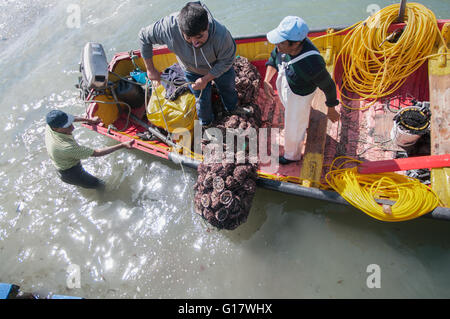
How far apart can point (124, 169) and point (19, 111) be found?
3021 mm

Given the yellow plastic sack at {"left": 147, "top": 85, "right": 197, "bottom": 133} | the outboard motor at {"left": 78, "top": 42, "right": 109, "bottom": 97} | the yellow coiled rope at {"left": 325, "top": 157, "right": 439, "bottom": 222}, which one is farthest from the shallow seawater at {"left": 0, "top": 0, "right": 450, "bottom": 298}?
the outboard motor at {"left": 78, "top": 42, "right": 109, "bottom": 97}

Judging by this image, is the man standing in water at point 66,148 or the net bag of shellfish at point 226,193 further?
the man standing in water at point 66,148

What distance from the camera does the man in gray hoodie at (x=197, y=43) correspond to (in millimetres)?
2428

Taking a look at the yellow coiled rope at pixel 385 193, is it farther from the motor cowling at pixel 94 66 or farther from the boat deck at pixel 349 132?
the motor cowling at pixel 94 66

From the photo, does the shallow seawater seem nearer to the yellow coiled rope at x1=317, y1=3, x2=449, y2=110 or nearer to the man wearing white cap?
the man wearing white cap

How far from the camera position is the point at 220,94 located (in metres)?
3.58

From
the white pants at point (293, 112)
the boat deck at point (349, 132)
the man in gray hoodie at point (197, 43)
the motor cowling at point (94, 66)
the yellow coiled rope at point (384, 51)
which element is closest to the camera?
the man in gray hoodie at point (197, 43)

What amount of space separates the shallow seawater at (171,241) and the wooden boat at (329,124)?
61 centimetres

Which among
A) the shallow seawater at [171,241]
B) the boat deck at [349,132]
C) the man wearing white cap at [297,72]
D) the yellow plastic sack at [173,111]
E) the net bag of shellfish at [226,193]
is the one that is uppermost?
the man wearing white cap at [297,72]

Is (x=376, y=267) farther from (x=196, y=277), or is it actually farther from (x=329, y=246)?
(x=196, y=277)

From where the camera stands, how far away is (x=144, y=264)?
3775mm

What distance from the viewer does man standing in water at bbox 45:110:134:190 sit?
3.43 meters

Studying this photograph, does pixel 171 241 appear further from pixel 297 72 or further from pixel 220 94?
pixel 297 72

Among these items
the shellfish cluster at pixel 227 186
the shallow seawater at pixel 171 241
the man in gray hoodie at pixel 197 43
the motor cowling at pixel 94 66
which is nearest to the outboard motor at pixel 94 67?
the motor cowling at pixel 94 66
